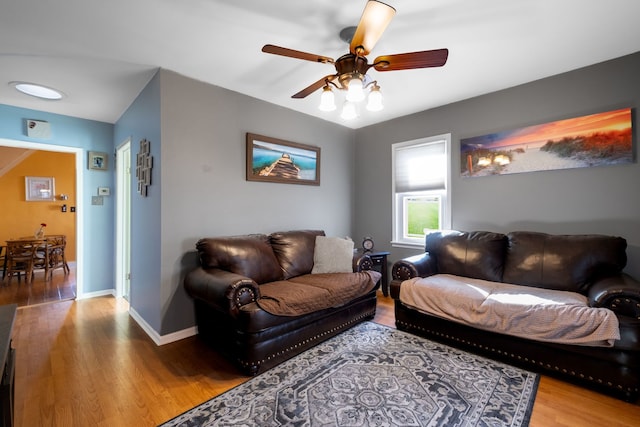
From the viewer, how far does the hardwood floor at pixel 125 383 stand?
1.63 meters

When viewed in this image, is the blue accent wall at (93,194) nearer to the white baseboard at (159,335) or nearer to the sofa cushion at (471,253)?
the white baseboard at (159,335)

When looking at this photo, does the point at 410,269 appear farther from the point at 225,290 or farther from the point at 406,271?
the point at 225,290

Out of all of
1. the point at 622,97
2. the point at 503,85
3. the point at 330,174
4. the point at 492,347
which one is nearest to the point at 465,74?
the point at 503,85

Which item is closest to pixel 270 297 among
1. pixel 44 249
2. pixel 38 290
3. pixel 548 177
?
pixel 548 177

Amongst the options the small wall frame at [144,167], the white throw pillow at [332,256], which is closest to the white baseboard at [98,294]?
the small wall frame at [144,167]

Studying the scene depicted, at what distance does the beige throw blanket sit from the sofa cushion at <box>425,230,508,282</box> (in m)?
0.14

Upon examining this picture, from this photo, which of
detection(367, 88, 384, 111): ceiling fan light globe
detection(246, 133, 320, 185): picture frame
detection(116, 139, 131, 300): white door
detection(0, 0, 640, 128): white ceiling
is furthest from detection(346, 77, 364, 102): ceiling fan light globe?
detection(116, 139, 131, 300): white door

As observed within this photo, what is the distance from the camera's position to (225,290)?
201 cm

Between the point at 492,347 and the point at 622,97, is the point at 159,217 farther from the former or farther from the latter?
the point at 622,97

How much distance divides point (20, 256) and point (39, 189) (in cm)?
203

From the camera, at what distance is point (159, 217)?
255 centimetres

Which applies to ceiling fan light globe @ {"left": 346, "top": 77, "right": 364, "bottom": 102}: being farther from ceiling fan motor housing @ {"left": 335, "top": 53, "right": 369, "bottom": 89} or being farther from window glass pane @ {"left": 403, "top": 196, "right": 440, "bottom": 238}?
window glass pane @ {"left": 403, "top": 196, "right": 440, "bottom": 238}

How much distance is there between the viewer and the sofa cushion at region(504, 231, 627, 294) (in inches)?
90.6

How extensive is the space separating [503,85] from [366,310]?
274 cm
